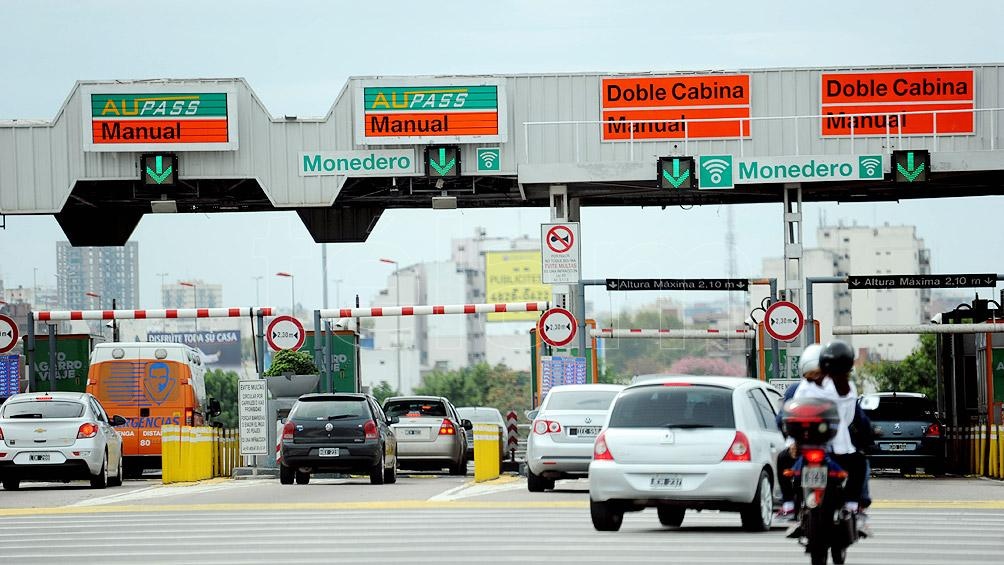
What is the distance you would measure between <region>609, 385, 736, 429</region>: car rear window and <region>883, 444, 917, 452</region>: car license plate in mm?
14940

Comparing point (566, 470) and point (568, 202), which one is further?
point (568, 202)

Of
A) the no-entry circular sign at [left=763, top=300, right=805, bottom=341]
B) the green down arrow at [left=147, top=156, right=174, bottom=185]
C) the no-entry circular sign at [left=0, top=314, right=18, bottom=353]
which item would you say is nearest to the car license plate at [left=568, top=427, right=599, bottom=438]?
the no-entry circular sign at [left=763, top=300, right=805, bottom=341]

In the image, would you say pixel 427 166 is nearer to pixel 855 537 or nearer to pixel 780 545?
pixel 780 545

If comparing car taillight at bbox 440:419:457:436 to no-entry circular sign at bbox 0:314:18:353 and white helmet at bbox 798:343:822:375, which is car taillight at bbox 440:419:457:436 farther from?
white helmet at bbox 798:343:822:375

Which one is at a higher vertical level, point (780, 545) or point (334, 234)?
point (334, 234)

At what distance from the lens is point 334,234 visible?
141 feet

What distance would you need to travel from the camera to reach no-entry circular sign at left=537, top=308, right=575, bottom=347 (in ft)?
112

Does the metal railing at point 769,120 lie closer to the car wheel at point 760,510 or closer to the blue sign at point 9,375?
the blue sign at point 9,375

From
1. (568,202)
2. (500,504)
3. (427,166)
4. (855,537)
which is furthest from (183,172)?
(855,537)

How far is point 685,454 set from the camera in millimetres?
16594

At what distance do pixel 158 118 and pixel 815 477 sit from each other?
26727 millimetres

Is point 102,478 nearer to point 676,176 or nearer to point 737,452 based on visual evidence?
point 676,176

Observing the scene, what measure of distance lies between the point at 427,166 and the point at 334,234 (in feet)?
21.2

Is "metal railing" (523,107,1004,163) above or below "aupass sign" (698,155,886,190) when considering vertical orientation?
above
